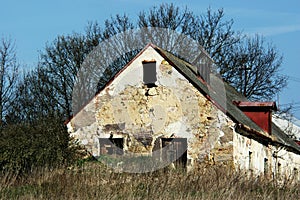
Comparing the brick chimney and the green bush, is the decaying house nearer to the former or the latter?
the brick chimney

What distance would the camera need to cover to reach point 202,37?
1361 inches

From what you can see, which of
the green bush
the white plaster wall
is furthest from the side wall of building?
the green bush

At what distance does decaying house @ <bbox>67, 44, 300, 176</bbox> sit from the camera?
1991cm

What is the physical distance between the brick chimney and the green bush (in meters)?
9.16

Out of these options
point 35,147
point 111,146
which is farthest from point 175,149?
point 35,147

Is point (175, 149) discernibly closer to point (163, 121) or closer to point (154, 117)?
point (163, 121)

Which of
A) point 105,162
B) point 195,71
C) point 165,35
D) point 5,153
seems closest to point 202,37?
point 165,35

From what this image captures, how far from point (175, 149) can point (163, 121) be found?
1.13m

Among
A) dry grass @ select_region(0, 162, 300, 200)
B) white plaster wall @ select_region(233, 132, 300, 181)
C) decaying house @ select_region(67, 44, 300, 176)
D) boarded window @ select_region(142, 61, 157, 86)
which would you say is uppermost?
boarded window @ select_region(142, 61, 157, 86)

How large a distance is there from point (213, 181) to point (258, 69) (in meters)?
23.2

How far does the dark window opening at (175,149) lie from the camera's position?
20.4 metres

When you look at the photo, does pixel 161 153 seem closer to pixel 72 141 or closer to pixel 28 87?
pixel 72 141

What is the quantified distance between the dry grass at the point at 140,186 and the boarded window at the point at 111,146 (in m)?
7.08

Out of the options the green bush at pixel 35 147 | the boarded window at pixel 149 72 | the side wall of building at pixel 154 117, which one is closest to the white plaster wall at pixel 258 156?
the side wall of building at pixel 154 117
